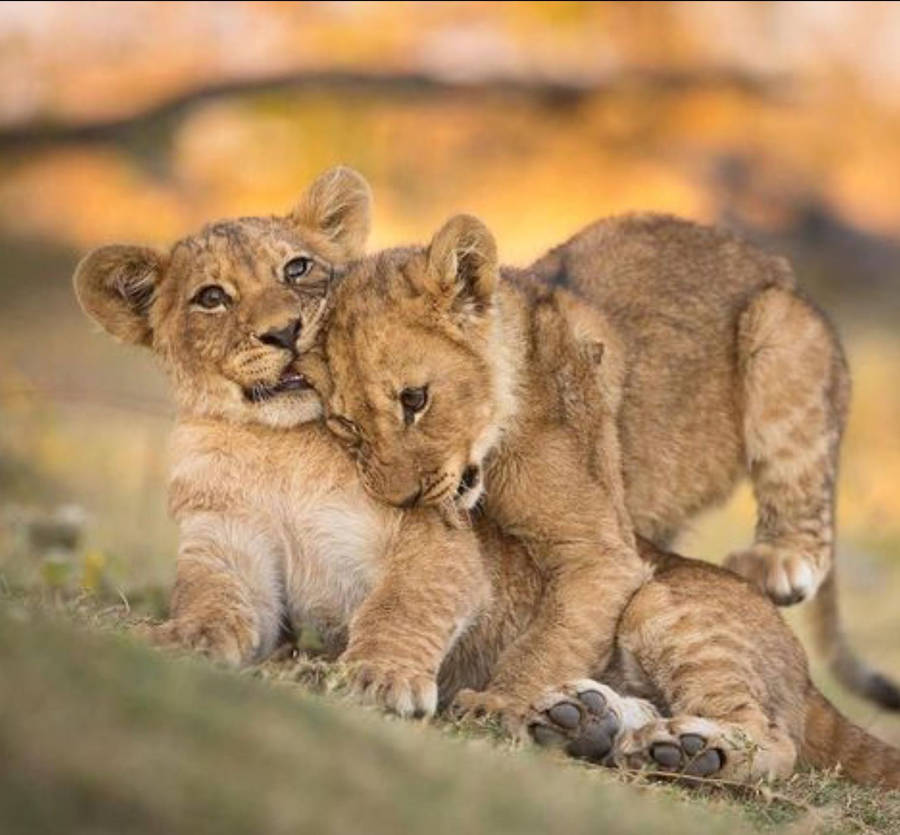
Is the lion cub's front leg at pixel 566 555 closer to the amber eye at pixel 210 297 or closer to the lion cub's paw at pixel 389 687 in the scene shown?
the lion cub's paw at pixel 389 687

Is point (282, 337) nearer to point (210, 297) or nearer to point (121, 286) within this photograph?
point (210, 297)

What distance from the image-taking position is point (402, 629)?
5.28 m

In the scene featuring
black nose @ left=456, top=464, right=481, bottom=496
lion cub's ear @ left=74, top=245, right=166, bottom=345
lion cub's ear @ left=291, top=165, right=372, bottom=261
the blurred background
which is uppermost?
the blurred background

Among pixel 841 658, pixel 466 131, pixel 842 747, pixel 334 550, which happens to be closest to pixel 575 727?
pixel 334 550

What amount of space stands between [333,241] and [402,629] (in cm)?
→ 154

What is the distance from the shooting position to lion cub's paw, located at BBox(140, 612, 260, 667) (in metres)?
5.14

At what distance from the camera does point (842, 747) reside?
577 centimetres

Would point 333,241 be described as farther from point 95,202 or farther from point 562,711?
point 95,202

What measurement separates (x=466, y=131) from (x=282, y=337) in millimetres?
12267

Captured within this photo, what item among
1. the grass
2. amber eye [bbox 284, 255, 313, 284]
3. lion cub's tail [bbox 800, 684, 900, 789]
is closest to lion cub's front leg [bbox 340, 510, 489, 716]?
the grass

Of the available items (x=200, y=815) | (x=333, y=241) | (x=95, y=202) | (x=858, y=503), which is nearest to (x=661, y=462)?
(x=333, y=241)

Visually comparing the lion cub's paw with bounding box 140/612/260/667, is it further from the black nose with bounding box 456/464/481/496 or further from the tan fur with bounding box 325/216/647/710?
the black nose with bounding box 456/464/481/496

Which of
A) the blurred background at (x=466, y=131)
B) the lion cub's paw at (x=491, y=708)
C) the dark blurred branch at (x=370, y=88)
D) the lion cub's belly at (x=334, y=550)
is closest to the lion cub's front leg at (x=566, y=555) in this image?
Answer: the lion cub's paw at (x=491, y=708)

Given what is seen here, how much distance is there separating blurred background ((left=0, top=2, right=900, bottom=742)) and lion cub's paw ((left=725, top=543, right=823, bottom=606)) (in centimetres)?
635
